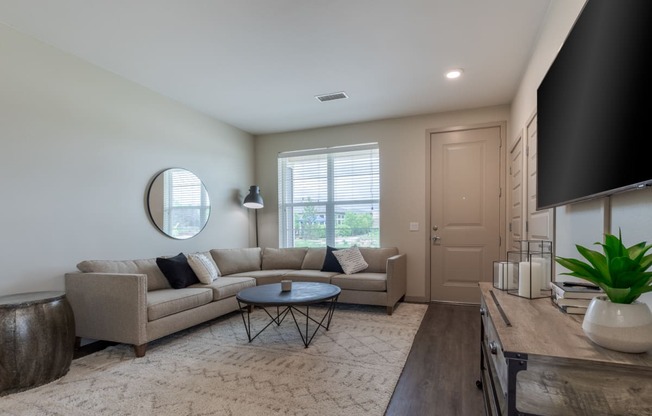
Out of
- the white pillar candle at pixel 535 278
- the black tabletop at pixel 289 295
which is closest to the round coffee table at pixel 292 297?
the black tabletop at pixel 289 295

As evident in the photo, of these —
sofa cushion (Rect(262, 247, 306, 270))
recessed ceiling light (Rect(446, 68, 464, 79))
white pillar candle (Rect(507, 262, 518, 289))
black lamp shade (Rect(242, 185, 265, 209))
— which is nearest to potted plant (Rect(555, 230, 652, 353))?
white pillar candle (Rect(507, 262, 518, 289))

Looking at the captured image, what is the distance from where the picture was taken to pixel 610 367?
Result: 89cm

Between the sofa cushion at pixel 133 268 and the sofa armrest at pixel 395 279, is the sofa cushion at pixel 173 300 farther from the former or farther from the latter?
the sofa armrest at pixel 395 279

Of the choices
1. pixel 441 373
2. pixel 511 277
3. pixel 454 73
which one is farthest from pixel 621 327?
pixel 454 73

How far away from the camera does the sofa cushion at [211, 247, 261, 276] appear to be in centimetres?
446

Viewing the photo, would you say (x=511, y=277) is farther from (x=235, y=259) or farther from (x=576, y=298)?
Answer: (x=235, y=259)

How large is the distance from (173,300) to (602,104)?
10.6 ft

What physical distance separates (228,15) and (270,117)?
2342mm

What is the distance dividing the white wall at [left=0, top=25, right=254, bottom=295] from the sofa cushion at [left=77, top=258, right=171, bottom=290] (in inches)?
6.4

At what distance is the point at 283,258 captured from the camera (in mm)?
5039

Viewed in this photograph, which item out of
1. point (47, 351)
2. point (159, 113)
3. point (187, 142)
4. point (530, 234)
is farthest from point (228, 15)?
point (530, 234)

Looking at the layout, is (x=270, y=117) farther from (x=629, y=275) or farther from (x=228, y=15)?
(x=629, y=275)

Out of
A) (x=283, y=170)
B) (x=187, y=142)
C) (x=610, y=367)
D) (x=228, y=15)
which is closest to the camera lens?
(x=610, y=367)

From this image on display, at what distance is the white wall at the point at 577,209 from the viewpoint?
1.16 metres
